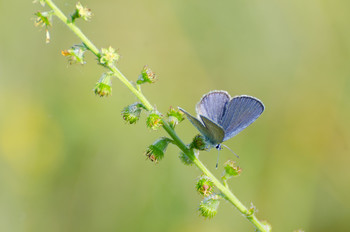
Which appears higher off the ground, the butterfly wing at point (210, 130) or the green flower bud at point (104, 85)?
the green flower bud at point (104, 85)

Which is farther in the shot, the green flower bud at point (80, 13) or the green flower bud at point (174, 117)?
the green flower bud at point (174, 117)

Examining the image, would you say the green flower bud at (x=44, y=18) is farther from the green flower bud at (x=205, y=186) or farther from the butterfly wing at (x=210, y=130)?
the green flower bud at (x=205, y=186)

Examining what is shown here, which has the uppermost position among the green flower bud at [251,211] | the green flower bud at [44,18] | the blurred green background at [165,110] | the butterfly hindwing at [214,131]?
the blurred green background at [165,110]

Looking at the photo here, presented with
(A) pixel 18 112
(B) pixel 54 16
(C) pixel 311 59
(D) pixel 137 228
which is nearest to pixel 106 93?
(B) pixel 54 16

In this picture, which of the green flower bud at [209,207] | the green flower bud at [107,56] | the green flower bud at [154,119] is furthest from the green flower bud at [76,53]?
the green flower bud at [209,207]

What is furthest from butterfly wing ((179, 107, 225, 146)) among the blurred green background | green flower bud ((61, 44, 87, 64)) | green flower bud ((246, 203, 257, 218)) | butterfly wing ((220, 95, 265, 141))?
the blurred green background

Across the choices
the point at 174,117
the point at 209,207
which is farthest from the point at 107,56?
the point at 209,207

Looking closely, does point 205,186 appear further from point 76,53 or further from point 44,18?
point 44,18
